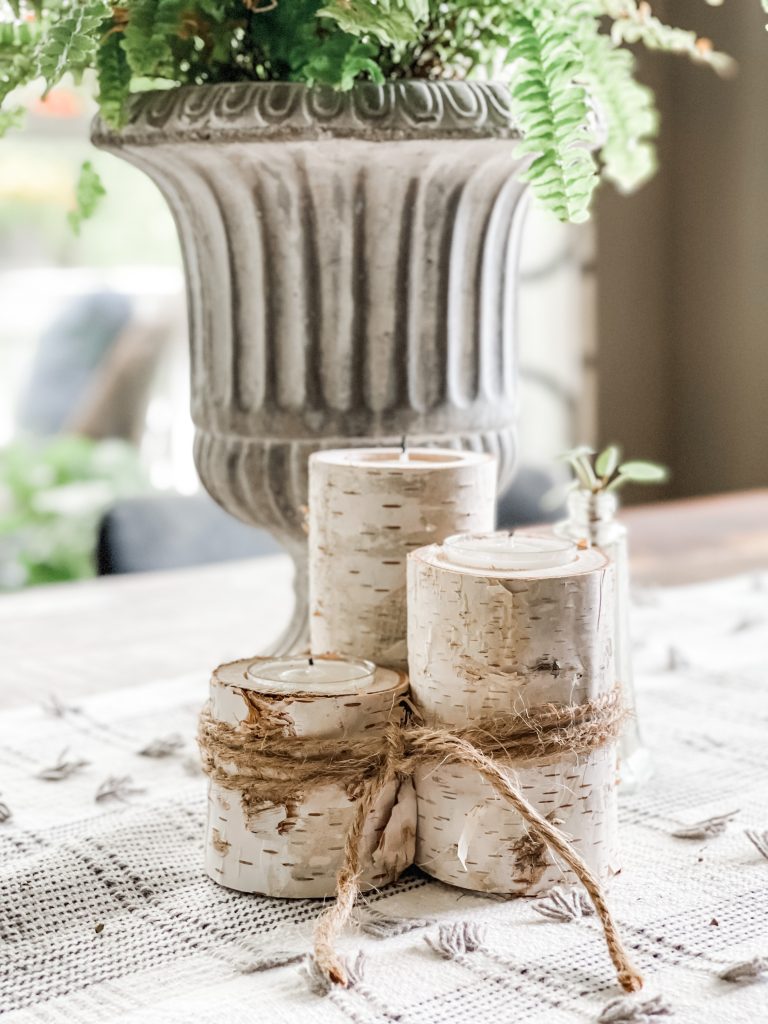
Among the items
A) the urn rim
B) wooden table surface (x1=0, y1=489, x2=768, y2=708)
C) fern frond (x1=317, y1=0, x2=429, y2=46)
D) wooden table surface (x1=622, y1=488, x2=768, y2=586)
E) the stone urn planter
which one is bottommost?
wooden table surface (x1=0, y1=489, x2=768, y2=708)

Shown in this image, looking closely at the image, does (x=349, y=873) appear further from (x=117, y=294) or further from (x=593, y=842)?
(x=117, y=294)

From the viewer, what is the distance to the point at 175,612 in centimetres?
127

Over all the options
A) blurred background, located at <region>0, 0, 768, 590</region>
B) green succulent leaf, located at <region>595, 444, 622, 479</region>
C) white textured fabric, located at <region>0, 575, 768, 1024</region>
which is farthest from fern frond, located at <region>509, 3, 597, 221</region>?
blurred background, located at <region>0, 0, 768, 590</region>

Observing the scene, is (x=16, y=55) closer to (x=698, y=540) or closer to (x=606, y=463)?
(x=606, y=463)

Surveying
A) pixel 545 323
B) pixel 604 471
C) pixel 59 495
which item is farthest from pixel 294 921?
pixel 545 323

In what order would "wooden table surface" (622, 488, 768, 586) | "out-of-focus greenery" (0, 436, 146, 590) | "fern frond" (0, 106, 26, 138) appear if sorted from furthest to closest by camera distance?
"out-of-focus greenery" (0, 436, 146, 590) → "wooden table surface" (622, 488, 768, 586) → "fern frond" (0, 106, 26, 138)

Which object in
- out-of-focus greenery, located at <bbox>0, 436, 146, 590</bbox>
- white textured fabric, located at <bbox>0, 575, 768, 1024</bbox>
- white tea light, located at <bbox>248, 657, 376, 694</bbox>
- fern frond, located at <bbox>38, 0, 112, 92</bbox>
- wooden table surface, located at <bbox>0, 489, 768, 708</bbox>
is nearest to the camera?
white textured fabric, located at <bbox>0, 575, 768, 1024</bbox>

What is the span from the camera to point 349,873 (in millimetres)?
597

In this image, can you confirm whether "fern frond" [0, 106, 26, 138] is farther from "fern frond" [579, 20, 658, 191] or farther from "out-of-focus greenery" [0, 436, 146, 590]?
"out-of-focus greenery" [0, 436, 146, 590]

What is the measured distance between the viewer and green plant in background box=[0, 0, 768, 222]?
27.8 inches

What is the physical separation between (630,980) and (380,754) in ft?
0.53

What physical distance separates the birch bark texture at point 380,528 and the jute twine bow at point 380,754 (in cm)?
10

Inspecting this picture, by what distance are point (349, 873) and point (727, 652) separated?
0.60m

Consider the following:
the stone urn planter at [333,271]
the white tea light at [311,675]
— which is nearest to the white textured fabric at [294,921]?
the white tea light at [311,675]
